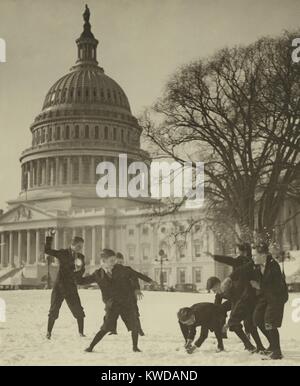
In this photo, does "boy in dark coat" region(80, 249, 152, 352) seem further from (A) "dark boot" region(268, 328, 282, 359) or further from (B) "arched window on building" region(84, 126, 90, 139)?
(B) "arched window on building" region(84, 126, 90, 139)

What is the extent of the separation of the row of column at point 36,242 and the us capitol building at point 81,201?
0.13 meters

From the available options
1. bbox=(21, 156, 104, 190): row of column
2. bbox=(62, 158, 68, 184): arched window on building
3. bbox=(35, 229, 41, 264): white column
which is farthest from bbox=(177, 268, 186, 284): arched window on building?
bbox=(62, 158, 68, 184): arched window on building

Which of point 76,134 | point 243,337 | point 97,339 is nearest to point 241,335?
point 243,337

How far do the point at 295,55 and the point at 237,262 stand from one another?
1195cm

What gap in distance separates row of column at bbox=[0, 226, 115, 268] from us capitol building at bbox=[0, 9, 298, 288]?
0.13 meters

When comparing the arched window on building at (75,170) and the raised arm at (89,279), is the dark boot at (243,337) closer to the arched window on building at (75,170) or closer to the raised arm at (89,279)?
the raised arm at (89,279)

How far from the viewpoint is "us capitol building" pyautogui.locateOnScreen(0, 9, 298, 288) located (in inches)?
2576

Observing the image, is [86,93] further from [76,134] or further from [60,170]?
[60,170]

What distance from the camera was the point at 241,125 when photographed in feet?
87.9

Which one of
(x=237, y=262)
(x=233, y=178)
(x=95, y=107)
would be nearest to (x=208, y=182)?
(x=233, y=178)

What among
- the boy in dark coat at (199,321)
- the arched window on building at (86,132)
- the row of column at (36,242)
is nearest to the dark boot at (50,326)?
the boy in dark coat at (199,321)
